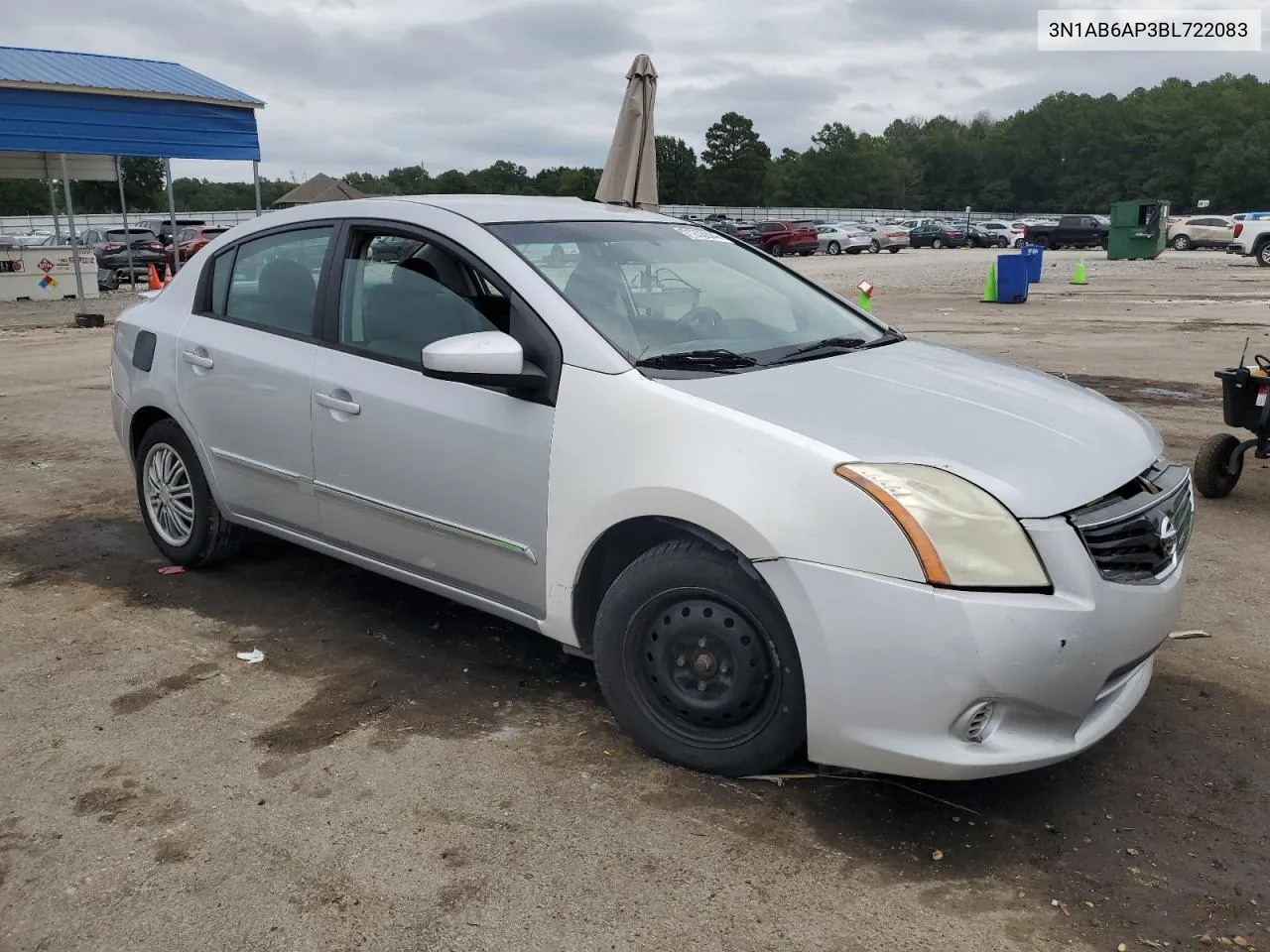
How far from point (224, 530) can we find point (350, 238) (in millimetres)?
1591

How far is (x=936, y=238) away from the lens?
178ft

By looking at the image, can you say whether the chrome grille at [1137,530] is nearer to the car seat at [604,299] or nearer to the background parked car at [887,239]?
the car seat at [604,299]

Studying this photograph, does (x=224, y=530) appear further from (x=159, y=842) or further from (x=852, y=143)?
(x=852, y=143)

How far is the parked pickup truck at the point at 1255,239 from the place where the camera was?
1256 inches

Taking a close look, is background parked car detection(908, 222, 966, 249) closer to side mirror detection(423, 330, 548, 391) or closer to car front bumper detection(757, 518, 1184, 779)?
side mirror detection(423, 330, 548, 391)

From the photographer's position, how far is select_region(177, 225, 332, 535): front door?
164 inches

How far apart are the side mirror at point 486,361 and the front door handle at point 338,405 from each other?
23.2 inches

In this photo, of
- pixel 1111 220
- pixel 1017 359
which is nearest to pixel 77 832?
pixel 1017 359

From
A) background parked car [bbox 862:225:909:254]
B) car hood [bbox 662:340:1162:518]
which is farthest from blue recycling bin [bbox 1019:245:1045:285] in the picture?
background parked car [bbox 862:225:909:254]

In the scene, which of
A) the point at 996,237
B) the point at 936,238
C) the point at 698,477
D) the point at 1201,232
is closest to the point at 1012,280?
the point at 698,477

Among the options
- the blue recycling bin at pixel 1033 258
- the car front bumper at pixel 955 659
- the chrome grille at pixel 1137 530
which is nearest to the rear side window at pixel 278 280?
the car front bumper at pixel 955 659

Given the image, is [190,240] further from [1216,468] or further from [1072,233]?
[1072,233]

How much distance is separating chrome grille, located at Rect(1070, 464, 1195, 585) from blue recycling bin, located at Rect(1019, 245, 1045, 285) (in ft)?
60.4

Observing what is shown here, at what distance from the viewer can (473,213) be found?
392cm
